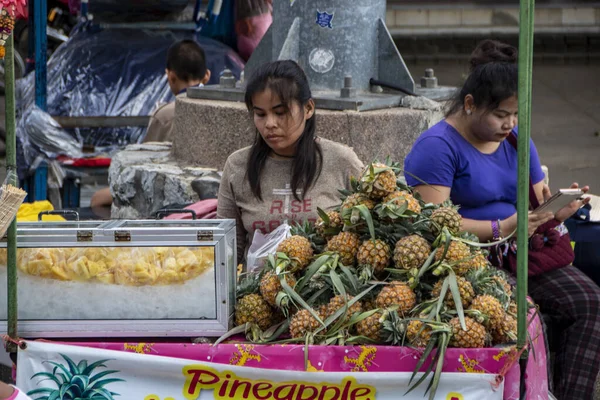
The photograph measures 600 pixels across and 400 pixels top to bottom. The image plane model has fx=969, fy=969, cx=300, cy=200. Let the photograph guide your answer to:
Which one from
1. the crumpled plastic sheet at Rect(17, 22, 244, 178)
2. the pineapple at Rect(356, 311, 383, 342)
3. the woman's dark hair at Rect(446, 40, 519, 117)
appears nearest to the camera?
the pineapple at Rect(356, 311, 383, 342)

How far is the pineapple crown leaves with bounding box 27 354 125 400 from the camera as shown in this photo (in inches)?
114

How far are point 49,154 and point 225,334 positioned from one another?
4271 mm

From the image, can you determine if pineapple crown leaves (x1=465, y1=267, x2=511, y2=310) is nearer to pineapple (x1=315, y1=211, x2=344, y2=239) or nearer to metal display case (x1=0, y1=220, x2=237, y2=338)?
pineapple (x1=315, y1=211, x2=344, y2=239)

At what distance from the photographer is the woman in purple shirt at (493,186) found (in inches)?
146

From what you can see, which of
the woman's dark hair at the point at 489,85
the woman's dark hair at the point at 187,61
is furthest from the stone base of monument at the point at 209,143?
the woman's dark hair at the point at 489,85

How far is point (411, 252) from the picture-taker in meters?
2.84

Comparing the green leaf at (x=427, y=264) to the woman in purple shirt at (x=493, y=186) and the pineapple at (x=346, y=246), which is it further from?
the woman in purple shirt at (x=493, y=186)

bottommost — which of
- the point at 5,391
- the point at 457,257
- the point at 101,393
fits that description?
the point at 101,393

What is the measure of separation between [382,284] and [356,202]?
0.28 metres

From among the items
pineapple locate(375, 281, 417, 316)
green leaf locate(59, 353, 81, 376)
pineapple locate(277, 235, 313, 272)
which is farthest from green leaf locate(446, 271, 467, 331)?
green leaf locate(59, 353, 81, 376)

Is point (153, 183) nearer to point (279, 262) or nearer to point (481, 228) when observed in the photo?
point (481, 228)

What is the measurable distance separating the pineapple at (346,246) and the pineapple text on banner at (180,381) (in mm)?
358

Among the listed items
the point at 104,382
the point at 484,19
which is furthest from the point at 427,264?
the point at 484,19

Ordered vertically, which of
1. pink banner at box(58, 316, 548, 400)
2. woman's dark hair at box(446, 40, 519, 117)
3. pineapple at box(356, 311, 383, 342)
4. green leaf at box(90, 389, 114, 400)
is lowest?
green leaf at box(90, 389, 114, 400)
